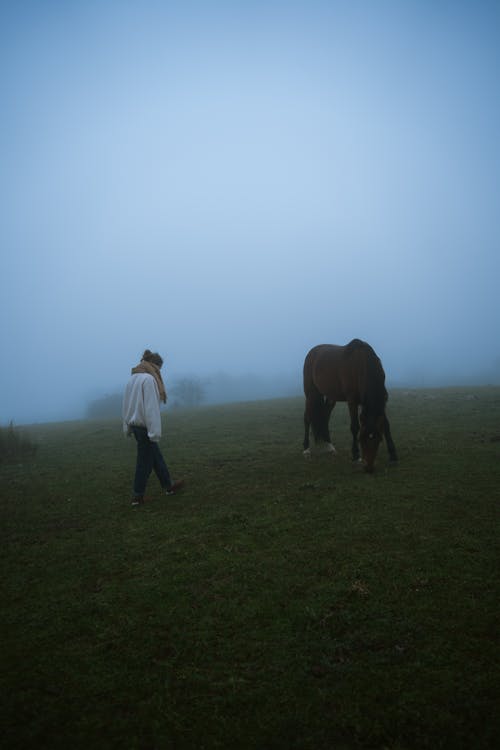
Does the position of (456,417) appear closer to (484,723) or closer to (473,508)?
(473,508)

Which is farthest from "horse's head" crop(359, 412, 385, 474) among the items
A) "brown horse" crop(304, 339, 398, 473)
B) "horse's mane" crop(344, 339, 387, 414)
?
"horse's mane" crop(344, 339, 387, 414)

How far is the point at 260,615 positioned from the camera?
353 centimetres

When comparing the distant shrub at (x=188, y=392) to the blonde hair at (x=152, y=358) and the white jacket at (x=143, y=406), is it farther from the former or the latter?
the white jacket at (x=143, y=406)

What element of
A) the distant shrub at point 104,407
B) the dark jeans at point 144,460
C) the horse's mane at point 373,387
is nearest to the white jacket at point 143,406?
the dark jeans at point 144,460

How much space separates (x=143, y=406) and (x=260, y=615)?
4.32 meters

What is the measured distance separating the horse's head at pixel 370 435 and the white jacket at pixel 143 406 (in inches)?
157

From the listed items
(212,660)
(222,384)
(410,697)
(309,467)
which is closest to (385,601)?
(410,697)

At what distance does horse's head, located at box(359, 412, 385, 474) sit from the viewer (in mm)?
7492

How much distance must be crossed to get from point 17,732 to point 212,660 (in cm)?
134

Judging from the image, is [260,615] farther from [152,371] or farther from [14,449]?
[14,449]

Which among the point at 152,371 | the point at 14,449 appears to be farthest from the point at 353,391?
the point at 14,449

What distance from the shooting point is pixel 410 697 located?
252cm

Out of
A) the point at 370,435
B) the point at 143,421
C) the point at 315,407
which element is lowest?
the point at 370,435

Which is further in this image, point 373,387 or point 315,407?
point 315,407
